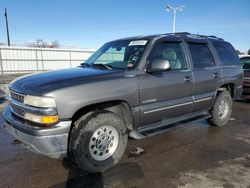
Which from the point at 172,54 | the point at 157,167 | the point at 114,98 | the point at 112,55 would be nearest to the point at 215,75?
the point at 172,54

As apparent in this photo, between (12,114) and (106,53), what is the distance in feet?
6.76

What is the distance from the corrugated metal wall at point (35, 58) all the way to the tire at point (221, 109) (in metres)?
22.1

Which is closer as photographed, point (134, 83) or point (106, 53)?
point (134, 83)

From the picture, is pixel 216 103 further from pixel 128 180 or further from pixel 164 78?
pixel 128 180

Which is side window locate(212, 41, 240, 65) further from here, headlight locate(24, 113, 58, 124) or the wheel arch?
headlight locate(24, 113, 58, 124)

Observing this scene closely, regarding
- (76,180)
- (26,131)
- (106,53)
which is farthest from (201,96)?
(26,131)

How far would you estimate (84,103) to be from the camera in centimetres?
301

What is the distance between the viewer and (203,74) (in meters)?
4.63

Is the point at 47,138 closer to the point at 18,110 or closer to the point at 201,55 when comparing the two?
the point at 18,110

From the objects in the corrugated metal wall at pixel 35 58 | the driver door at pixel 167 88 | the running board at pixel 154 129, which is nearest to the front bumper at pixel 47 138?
the running board at pixel 154 129

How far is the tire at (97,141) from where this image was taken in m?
3.08

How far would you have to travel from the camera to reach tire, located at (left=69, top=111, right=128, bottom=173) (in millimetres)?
3078

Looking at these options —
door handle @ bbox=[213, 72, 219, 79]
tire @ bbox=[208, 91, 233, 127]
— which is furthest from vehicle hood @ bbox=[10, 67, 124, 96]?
tire @ bbox=[208, 91, 233, 127]

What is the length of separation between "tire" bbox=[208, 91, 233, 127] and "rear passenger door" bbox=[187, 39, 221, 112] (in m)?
0.31
